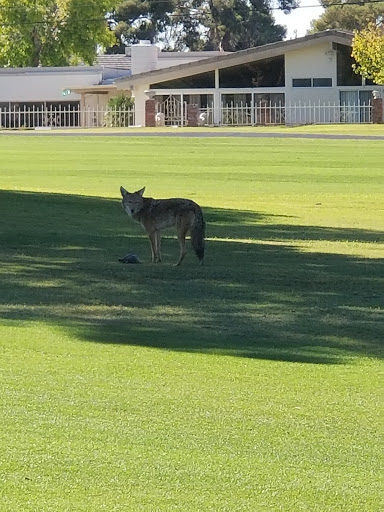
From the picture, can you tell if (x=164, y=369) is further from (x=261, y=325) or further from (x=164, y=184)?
(x=164, y=184)

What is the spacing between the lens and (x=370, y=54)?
68625mm

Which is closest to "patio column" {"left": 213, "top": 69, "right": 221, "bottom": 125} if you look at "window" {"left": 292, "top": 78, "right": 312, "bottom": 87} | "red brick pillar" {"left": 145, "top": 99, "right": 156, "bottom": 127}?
"red brick pillar" {"left": 145, "top": 99, "right": 156, "bottom": 127}

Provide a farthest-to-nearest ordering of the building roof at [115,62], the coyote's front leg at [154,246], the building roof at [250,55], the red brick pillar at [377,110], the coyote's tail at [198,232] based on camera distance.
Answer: the building roof at [115,62]
the building roof at [250,55]
the red brick pillar at [377,110]
the coyote's front leg at [154,246]
the coyote's tail at [198,232]

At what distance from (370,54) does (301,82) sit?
6.86m

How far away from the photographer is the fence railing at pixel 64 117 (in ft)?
257

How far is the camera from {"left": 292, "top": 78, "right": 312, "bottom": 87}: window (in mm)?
74562

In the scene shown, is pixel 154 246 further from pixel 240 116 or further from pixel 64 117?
pixel 64 117

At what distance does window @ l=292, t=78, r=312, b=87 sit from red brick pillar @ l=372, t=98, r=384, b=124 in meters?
6.83

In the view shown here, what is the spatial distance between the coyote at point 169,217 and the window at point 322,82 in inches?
2407

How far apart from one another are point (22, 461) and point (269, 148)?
135 ft

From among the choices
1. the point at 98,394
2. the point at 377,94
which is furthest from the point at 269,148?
the point at 98,394

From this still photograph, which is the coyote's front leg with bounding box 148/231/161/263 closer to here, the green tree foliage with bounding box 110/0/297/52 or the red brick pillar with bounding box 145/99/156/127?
the red brick pillar with bounding box 145/99/156/127

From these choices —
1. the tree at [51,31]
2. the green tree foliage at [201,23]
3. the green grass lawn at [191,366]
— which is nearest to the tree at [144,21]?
the green tree foliage at [201,23]

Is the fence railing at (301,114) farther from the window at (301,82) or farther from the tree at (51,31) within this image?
the tree at (51,31)
